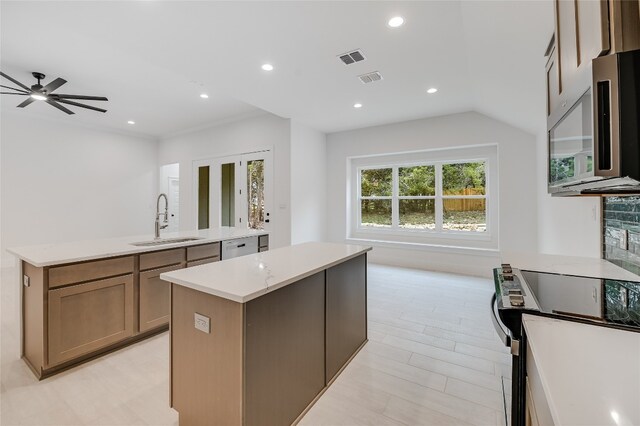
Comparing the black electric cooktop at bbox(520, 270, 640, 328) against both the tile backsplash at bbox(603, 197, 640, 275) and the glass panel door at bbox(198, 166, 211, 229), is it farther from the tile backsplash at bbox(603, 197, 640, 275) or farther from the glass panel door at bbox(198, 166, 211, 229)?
the glass panel door at bbox(198, 166, 211, 229)

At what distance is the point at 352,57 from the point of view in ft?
9.57

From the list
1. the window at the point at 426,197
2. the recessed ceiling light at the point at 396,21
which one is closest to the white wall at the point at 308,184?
the window at the point at 426,197

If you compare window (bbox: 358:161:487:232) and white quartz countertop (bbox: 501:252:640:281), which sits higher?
window (bbox: 358:161:487:232)

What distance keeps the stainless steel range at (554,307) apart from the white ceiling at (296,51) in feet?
5.22

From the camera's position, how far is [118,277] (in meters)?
2.31

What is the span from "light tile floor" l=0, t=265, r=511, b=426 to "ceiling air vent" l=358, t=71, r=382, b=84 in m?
2.78

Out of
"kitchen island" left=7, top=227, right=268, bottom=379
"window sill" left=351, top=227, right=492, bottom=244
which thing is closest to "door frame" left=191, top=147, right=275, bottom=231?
"window sill" left=351, top=227, right=492, bottom=244

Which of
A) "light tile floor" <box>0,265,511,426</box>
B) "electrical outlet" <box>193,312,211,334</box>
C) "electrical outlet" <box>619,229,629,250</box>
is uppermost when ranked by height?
"electrical outlet" <box>619,229,629,250</box>

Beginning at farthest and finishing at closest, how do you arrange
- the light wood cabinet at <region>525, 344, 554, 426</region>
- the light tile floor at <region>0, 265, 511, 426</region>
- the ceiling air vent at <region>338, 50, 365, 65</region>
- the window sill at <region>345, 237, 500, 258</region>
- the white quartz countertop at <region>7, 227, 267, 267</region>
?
the window sill at <region>345, 237, 500, 258</region> → the ceiling air vent at <region>338, 50, 365, 65</region> → the white quartz countertop at <region>7, 227, 267, 267</region> → the light tile floor at <region>0, 265, 511, 426</region> → the light wood cabinet at <region>525, 344, 554, 426</region>

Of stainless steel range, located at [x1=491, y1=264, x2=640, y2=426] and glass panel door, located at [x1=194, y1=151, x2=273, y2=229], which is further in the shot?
glass panel door, located at [x1=194, y1=151, x2=273, y2=229]

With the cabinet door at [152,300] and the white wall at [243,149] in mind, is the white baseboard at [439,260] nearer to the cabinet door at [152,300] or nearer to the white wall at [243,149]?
the white wall at [243,149]

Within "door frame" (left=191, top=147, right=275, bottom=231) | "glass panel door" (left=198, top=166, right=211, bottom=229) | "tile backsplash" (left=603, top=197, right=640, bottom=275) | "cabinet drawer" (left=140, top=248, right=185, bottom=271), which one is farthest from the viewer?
"glass panel door" (left=198, top=166, right=211, bottom=229)

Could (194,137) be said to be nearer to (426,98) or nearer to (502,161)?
(426,98)

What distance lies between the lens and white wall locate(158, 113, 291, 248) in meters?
5.06
